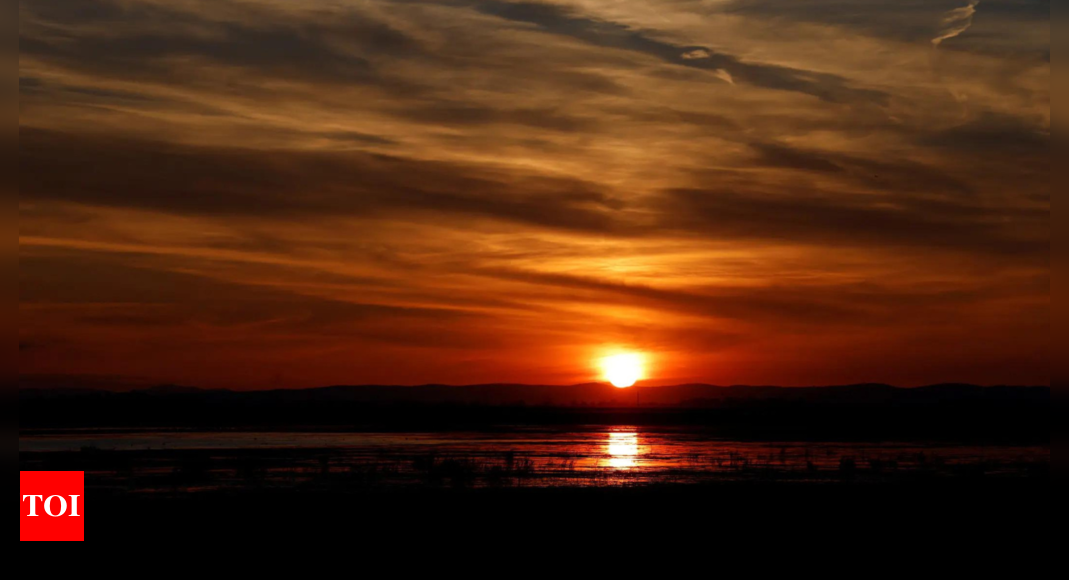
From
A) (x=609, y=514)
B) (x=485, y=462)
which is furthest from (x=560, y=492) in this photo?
(x=485, y=462)

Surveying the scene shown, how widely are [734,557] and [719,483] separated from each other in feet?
50.6

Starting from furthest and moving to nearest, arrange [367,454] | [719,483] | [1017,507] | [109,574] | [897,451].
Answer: [897,451] < [367,454] < [719,483] < [1017,507] < [109,574]

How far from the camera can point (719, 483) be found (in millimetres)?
37562

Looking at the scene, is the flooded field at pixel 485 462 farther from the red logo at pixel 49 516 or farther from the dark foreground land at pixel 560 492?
the red logo at pixel 49 516

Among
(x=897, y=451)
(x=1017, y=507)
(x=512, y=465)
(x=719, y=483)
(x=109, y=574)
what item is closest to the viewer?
(x=109, y=574)

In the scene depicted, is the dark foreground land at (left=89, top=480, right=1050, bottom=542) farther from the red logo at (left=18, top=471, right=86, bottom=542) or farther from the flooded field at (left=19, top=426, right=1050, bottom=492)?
the flooded field at (left=19, top=426, right=1050, bottom=492)

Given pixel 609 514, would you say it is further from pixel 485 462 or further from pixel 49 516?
pixel 485 462

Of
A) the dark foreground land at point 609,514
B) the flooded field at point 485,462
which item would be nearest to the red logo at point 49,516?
the dark foreground land at point 609,514

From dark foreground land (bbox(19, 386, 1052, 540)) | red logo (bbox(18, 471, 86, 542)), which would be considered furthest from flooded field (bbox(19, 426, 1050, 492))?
red logo (bbox(18, 471, 86, 542))

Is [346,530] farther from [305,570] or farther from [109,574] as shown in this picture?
[109,574]

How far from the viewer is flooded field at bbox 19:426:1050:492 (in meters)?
39.1

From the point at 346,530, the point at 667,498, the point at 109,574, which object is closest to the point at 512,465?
the point at 667,498

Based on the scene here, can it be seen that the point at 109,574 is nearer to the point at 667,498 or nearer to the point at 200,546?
the point at 200,546

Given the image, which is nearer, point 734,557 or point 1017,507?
point 734,557
